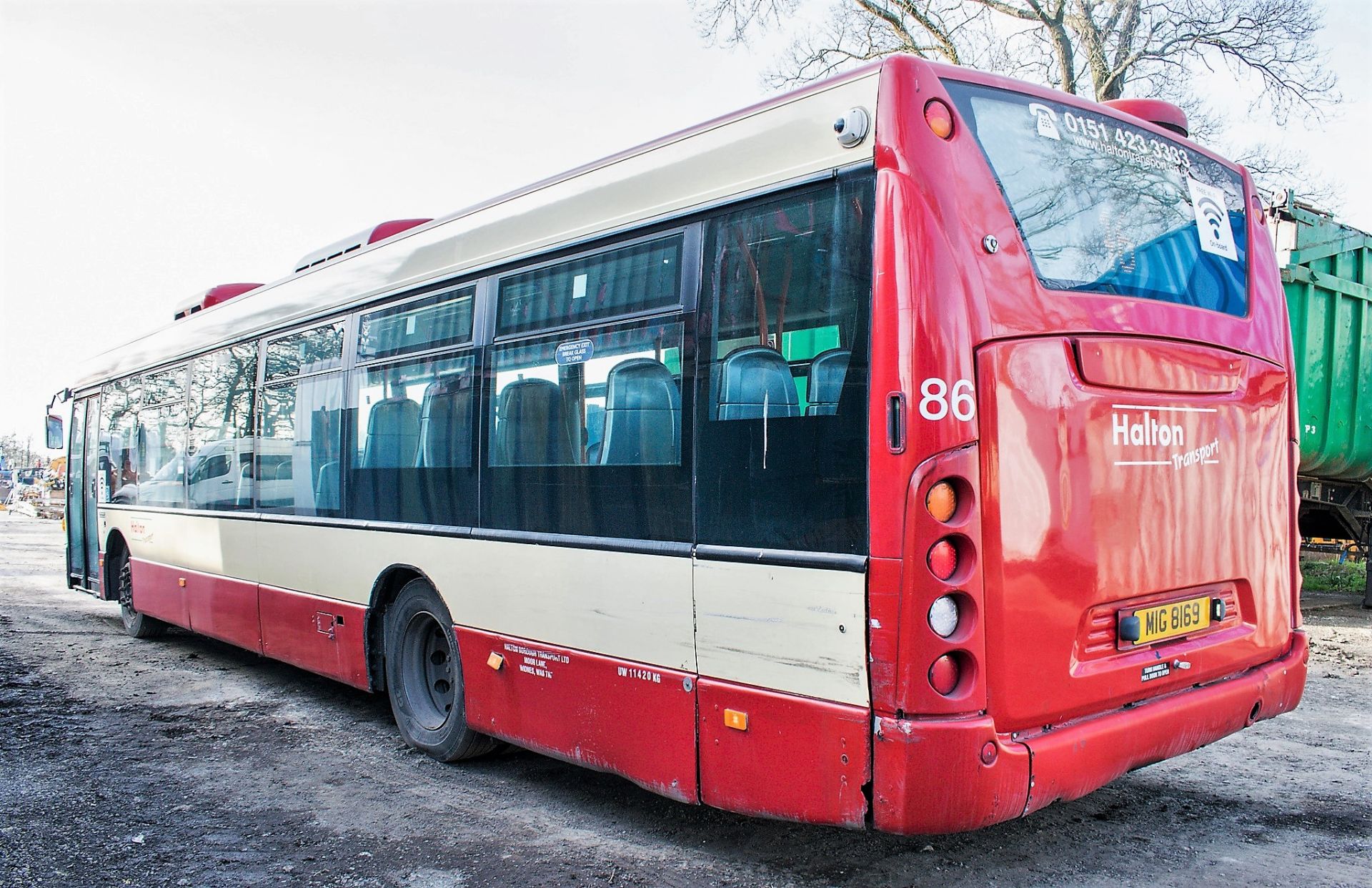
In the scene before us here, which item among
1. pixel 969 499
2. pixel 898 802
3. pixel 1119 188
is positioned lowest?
pixel 898 802

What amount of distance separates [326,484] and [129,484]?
4503 mm

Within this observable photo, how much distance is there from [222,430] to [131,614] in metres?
3.43

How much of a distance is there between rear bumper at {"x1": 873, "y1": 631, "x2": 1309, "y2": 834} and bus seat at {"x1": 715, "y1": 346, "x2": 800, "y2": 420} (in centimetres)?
113

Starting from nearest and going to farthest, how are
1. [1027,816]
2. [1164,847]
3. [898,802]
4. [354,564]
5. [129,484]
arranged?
[898,802]
[1164,847]
[1027,816]
[354,564]
[129,484]

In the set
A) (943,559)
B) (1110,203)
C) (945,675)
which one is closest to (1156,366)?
(1110,203)

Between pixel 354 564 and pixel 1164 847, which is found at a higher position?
pixel 354 564

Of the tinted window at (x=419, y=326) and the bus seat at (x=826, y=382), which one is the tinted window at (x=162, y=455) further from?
the bus seat at (x=826, y=382)

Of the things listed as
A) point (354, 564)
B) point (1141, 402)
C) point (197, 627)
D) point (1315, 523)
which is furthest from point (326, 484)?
point (1315, 523)

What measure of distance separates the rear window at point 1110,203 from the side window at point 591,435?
4.47 ft

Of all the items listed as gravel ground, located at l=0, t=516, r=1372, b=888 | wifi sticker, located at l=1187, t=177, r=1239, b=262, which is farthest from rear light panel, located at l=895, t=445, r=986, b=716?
wifi sticker, located at l=1187, t=177, r=1239, b=262

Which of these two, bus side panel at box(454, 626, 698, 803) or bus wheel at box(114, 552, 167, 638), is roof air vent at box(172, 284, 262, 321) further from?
bus side panel at box(454, 626, 698, 803)

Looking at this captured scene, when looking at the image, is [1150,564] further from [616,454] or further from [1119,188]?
[616,454]

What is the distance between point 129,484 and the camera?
10156 mm

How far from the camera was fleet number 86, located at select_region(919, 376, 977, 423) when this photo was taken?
3.44 m
